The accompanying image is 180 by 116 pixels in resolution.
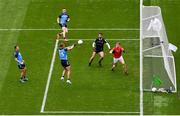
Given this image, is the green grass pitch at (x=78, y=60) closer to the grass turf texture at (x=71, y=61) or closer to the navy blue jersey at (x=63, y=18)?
the grass turf texture at (x=71, y=61)

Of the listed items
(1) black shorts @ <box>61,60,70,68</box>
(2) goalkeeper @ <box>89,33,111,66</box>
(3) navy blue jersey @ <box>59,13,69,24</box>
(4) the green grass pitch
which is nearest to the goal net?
(4) the green grass pitch

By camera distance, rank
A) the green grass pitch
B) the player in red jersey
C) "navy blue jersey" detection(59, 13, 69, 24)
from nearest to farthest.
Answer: the green grass pitch
the player in red jersey
"navy blue jersey" detection(59, 13, 69, 24)

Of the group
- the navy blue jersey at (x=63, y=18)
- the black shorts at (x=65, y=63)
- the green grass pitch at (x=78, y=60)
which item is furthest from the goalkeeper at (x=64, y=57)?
the navy blue jersey at (x=63, y=18)

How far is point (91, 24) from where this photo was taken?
34.0m

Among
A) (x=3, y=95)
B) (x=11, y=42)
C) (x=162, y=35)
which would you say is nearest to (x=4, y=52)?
(x=11, y=42)

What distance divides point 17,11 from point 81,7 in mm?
3962

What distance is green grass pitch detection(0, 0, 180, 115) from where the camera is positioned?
26.9 m

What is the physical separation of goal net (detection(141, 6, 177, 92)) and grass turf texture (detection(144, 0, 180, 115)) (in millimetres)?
552

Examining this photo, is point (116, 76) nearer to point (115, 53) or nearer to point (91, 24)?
point (115, 53)

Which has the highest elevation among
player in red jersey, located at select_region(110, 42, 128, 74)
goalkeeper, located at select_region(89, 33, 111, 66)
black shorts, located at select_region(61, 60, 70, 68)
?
goalkeeper, located at select_region(89, 33, 111, 66)

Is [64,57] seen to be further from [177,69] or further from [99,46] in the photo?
[177,69]

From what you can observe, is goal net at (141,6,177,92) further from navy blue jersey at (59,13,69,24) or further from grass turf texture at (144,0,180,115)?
navy blue jersey at (59,13,69,24)

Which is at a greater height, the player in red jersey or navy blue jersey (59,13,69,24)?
navy blue jersey (59,13,69,24)

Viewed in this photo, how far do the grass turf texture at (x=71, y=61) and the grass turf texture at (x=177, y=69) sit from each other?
65cm
